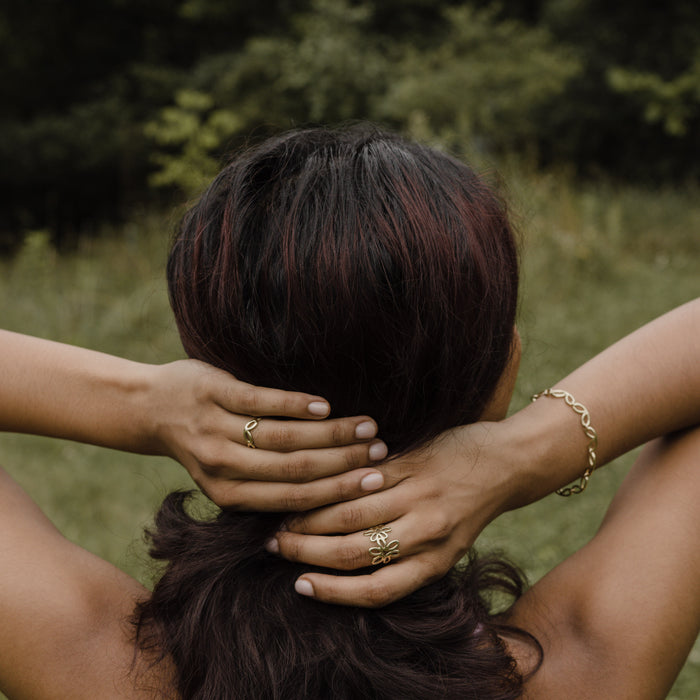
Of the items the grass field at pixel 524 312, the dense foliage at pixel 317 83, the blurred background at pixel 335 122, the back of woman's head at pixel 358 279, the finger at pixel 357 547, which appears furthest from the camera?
the dense foliage at pixel 317 83

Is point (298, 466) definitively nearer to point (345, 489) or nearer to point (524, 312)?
point (345, 489)

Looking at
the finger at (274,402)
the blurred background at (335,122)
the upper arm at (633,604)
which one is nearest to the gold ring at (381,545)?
the finger at (274,402)

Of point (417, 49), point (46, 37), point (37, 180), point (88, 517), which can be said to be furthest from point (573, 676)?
point (46, 37)

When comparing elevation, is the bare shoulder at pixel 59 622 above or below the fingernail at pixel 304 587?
below

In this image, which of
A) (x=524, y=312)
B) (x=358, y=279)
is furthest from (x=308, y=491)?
(x=524, y=312)

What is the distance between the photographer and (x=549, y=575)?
4.78 feet

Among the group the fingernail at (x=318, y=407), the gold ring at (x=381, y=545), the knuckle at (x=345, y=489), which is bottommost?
the gold ring at (x=381, y=545)

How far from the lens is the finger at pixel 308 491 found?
1213 millimetres

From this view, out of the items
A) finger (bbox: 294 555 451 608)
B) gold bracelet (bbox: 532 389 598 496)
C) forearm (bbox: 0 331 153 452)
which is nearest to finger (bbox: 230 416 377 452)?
finger (bbox: 294 555 451 608)

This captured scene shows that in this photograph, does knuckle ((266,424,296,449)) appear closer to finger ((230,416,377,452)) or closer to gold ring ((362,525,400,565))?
finger ((230,416,377,452))

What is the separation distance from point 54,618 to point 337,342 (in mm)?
638

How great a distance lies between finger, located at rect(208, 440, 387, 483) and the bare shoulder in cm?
32

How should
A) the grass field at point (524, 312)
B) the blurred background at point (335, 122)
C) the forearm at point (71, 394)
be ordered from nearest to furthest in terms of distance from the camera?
the forearm at point (71, 394), the grass field at point (524, 312), the blurred background at point (335, 122)

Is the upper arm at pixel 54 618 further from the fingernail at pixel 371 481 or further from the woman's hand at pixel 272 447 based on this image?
the fingernail at pixel 371 481
